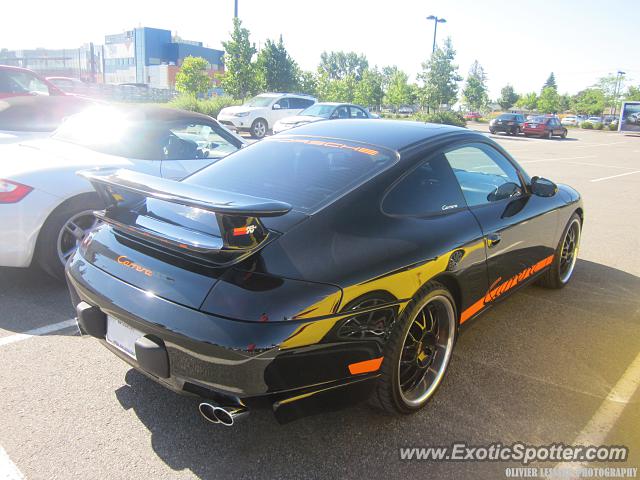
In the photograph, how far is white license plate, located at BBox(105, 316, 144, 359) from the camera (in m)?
2.30

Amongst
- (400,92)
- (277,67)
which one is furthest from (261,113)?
(400,92)

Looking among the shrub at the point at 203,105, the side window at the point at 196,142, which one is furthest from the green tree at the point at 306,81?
the side window at the point at 196,142

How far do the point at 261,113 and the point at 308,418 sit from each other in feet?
58.5

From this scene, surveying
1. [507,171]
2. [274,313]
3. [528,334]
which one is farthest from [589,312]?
[274,313]

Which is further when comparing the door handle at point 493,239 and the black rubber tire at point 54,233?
the black rubber tire at point 54,233

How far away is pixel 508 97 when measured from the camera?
107750 millimetres

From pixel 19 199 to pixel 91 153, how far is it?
94cm

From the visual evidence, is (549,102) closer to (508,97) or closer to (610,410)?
(508,97)

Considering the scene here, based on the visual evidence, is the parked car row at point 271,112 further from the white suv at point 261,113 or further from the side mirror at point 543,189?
the side mirror at point 543,189

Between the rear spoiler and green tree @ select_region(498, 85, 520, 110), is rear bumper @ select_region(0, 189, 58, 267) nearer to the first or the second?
the rear spoiler

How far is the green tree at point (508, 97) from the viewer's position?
10731 cm

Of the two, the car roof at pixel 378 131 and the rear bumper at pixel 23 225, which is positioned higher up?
the car roof at pixel 378 131

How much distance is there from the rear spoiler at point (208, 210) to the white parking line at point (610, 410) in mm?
1793

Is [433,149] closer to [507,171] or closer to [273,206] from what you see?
[507,171]
